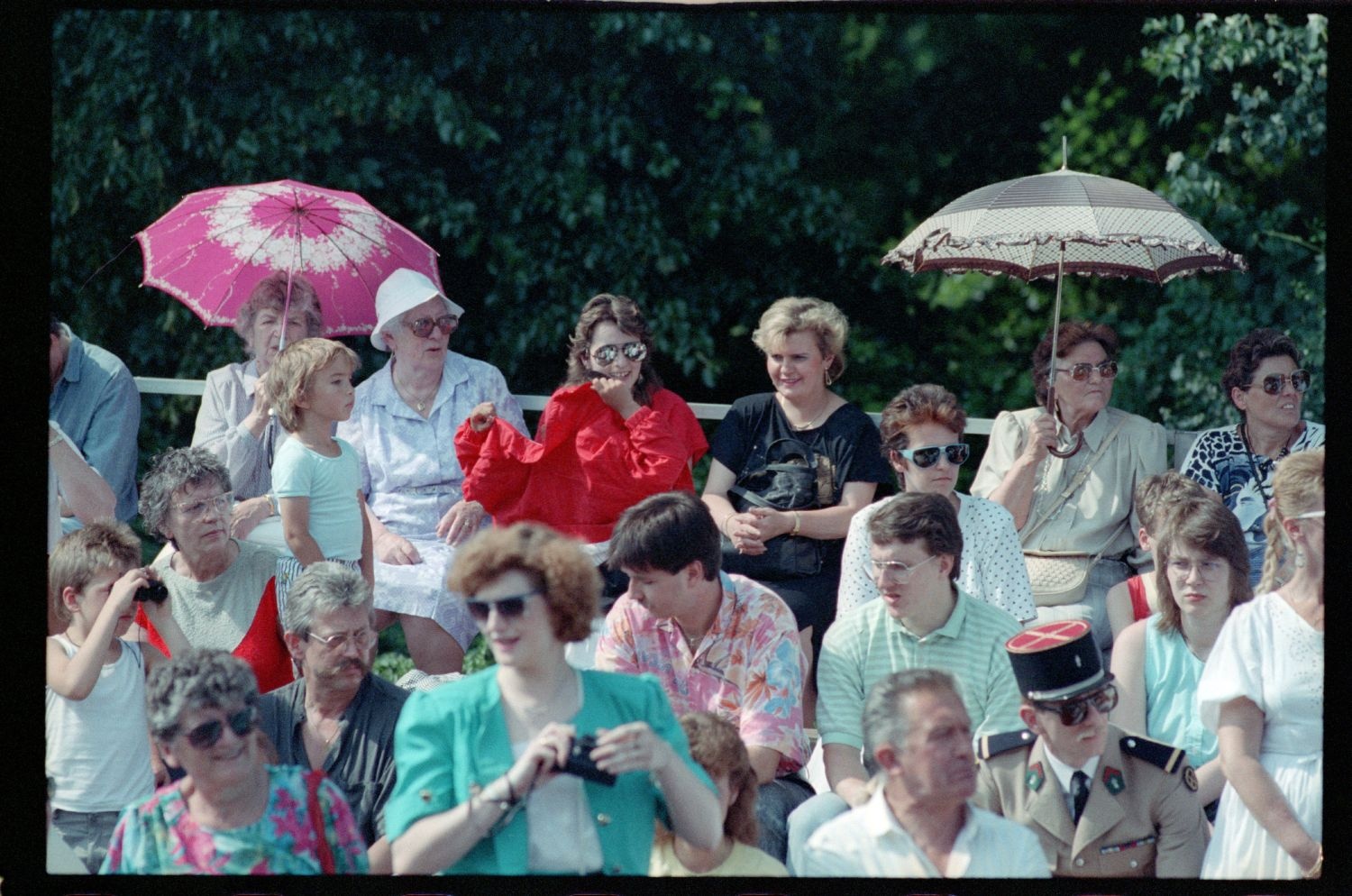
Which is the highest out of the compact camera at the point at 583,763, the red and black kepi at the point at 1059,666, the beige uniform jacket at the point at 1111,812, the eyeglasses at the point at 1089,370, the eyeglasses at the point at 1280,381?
the eyeglasses at the point at 1089,370

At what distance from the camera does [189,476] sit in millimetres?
3830

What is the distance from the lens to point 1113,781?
3.22 m

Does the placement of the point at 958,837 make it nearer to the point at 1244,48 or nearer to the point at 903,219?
the point at 1244,48

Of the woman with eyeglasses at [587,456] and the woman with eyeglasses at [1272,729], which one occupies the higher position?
the woman with eyeglasses at [587,456]

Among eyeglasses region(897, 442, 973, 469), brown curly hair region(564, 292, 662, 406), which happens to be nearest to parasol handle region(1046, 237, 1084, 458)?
eyeglasses region(897, 442, 973, 469)

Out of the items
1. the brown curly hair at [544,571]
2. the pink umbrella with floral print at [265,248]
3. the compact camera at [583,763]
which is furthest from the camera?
the pink umbrella with floral print at [265,248]

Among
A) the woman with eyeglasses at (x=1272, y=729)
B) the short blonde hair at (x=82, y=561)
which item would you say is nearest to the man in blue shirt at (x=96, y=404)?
the short blonde hair at (x=82, y=561)

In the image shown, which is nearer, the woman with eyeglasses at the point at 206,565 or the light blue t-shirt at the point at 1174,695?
the light blue t-shirt at the point at 1174,695

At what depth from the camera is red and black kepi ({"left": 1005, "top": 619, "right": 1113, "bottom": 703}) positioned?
3.22 meters

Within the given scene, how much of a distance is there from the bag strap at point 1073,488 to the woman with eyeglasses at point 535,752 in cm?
169

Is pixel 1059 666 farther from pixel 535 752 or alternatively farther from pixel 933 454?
pixel 535 752

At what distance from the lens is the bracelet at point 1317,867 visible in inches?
128

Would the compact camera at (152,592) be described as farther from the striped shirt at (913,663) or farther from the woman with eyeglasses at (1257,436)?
the woman with eyeglasses at (1257,436)

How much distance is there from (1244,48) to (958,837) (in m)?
4.33
